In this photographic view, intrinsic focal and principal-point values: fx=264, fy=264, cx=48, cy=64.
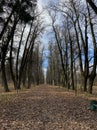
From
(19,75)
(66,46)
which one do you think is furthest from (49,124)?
(66,46)

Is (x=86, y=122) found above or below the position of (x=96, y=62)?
below

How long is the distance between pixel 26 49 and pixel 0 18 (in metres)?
18.0

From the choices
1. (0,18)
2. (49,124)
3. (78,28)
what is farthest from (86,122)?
(78,28)

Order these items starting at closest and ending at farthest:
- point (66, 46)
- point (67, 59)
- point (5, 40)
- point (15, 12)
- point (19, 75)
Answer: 1. point (15, 12)
2. point (5, 40)
3. point (19, 75)
4. point (66, 46)
5. point (67, 59)

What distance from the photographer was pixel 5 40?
1045 inches

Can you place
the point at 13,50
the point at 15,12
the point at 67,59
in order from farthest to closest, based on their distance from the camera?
the point at 67,59 < the point at 13,50 < the point at 15,12

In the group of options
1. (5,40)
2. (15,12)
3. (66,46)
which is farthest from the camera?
(66,46)

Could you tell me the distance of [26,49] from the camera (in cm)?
3825

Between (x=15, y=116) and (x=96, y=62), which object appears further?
(x=96, y=62)

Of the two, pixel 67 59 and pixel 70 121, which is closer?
pixel 70 121

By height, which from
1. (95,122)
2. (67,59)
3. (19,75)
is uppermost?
(67,59)

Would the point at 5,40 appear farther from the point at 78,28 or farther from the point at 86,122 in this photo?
the point at 86,122

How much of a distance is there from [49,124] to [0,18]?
1350 centimetres

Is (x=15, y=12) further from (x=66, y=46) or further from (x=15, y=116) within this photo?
(x=66, y=46)
